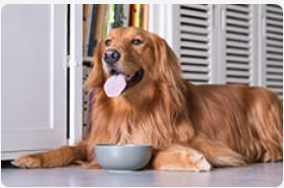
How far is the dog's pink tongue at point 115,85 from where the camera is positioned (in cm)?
254

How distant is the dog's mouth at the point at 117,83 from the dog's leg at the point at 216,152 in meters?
0.36

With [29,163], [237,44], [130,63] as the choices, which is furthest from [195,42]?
[29,163]

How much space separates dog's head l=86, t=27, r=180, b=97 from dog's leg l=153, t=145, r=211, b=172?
313mm

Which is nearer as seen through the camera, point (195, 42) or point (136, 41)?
point (136, 41)

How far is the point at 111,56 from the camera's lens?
2.50m

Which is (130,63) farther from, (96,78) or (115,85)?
(96,78)

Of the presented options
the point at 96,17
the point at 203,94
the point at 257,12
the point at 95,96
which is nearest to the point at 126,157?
the point at 95,96

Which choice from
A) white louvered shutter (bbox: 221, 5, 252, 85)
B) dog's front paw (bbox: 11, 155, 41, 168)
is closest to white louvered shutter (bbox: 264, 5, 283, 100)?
white louvered shutter (bbox: 221, 5, 252, 85)

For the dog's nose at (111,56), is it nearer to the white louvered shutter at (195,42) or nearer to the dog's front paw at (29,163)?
the dog's front paw at (29,163)

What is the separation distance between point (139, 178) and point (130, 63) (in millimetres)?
526

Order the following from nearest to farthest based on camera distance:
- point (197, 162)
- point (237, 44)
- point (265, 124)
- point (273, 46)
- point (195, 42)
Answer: point (197, 162) < point (265, 124) < point (195, 42) < point (237, 44) < point (273, 46)

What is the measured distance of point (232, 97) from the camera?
9.85 ft

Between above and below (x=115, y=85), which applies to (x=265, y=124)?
below

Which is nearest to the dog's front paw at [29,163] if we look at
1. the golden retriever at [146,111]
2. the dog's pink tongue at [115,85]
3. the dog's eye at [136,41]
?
the golden retriever at [146,111]
